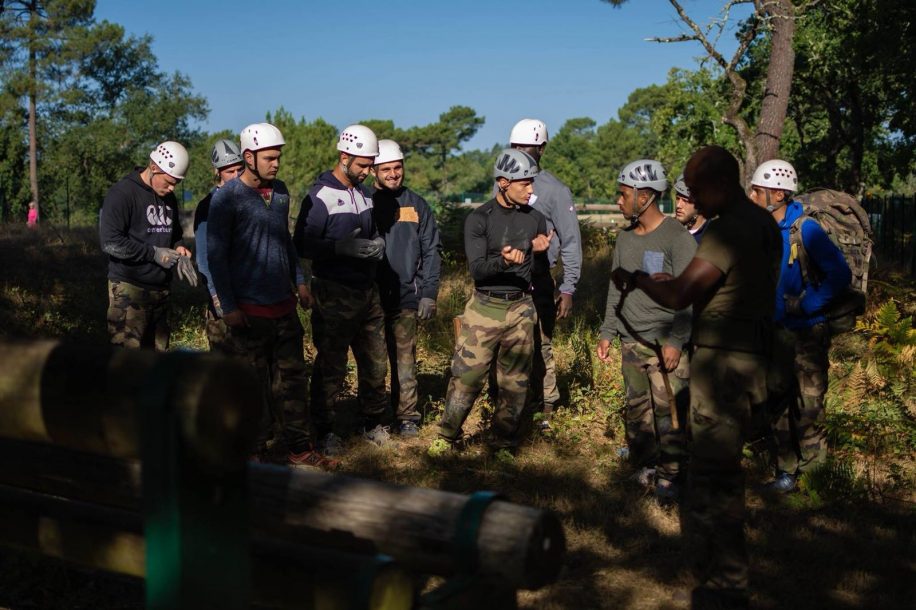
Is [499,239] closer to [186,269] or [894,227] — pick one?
[186,269]

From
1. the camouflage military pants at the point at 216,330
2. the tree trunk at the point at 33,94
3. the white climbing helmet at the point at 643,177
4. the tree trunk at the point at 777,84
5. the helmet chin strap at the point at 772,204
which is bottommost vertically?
the camouflage military pants at the point at 216,330

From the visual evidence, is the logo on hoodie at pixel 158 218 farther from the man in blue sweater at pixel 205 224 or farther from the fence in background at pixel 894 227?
the fence in background at pixel 894 227

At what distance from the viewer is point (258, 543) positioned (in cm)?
252

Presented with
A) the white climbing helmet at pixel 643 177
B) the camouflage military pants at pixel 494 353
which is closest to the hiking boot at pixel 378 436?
the camouflage military pants at pixel 494 353

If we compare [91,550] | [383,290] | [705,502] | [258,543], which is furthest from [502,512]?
[383,290]

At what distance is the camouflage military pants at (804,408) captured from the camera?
6797mm

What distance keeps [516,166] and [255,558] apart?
15.7 feet

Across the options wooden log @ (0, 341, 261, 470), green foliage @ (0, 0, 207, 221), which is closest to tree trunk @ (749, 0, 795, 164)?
wooden log @ (0, 341, 261, 470)

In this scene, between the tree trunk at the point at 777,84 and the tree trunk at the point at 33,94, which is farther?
the tree trunk at the point at 33,94

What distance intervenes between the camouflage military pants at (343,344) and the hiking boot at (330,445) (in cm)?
6

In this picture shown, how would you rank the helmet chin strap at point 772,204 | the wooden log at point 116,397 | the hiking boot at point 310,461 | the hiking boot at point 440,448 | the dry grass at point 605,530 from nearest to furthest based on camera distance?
1. the wooden log at point 116,397
2. the dry grass at point 605,530
3. the helmet chin strap at point 772,204
4. the hiking boot at point 310,461
5. the hiking boot at point 440,448

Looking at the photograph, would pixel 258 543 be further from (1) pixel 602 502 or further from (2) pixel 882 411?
(2) pixel 882 411

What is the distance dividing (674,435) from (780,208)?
1.76 metres

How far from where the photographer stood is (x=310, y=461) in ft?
23.4
